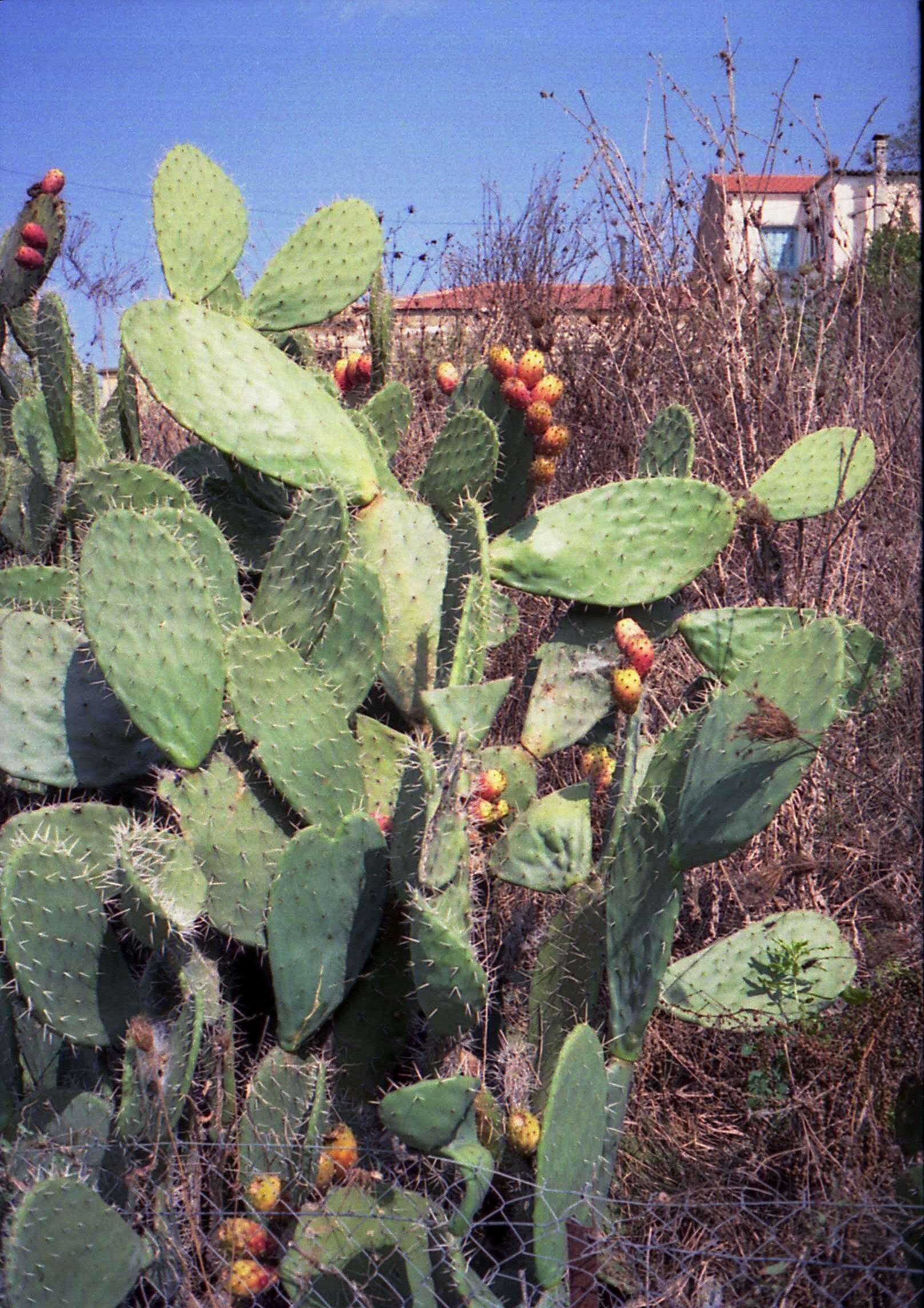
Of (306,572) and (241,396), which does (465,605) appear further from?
(241,396)

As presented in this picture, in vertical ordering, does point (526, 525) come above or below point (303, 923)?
above

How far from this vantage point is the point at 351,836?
1.85 m

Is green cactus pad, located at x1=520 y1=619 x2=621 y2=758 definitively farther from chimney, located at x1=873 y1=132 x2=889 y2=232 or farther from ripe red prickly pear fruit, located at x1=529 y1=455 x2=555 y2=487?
chimney, located at x1=873 y1=132 x2=889 y2=232

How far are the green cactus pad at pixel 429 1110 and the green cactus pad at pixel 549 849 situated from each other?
0.45 meters

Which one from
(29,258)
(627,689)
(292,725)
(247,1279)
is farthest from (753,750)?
(29,258)

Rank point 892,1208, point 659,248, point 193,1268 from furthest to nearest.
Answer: point 659,248
point 193,1268
point 892,1208

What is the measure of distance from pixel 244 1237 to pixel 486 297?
5531mm

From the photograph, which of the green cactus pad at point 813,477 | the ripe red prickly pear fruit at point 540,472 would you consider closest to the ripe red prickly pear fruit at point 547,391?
the ripe red prickly pear fruit at point 540,472

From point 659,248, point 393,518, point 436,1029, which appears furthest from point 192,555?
point 659,248

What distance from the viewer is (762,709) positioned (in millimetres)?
1750

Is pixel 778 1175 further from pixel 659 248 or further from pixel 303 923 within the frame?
pixel 659 248

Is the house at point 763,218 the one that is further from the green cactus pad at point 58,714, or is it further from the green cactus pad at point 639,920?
the green cactus pad at point 58,714

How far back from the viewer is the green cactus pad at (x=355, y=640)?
2082mm

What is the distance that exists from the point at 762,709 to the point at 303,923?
817 millimetres
